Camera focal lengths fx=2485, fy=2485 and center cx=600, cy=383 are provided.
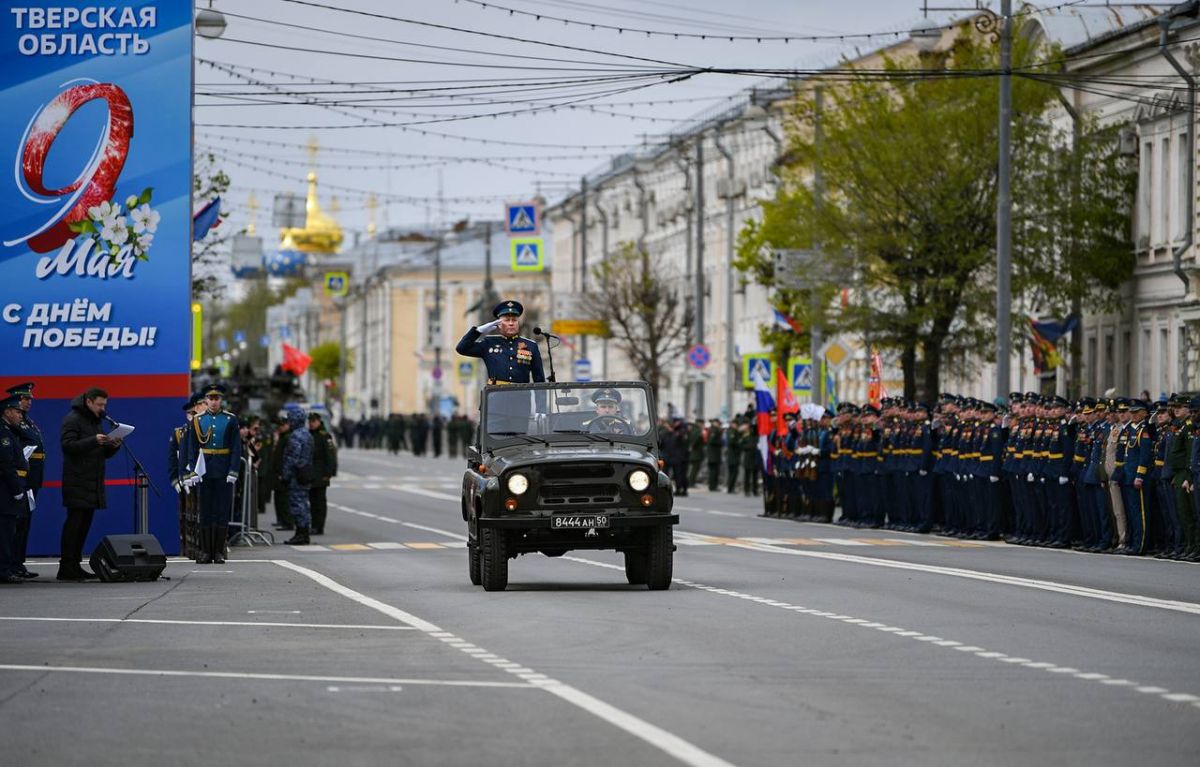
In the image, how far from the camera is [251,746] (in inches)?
443

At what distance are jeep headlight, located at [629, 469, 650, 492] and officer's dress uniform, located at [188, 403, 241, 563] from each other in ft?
23.8

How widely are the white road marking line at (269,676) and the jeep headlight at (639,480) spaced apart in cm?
714

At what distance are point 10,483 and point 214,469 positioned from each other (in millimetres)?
4313

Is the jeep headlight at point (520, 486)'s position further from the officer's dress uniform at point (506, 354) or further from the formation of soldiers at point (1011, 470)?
the formation of soldiers at point (1011, 470)

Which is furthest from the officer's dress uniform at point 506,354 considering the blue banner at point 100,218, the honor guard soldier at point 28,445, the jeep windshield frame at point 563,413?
the blue banner at point 100,218

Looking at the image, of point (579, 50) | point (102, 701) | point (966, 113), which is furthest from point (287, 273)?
point (102, 701)

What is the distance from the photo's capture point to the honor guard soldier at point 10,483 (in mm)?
23125

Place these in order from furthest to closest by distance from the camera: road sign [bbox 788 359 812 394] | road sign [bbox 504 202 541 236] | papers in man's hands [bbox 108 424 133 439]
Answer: road sign [bbox 504 202 541 236]
road sign [bbox 788 359 812 394]
papers in man's hands [bbox 108 424 133 439]

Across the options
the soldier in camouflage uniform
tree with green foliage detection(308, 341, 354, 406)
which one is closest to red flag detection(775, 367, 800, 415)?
the soldier in camouflage uniform

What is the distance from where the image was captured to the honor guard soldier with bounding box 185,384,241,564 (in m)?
27.3

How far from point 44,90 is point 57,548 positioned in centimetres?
519

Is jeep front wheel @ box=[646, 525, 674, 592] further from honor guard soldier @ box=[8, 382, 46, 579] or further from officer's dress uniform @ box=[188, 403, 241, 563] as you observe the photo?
officer's dress uniform @ box=[188, 403, 241, 563]

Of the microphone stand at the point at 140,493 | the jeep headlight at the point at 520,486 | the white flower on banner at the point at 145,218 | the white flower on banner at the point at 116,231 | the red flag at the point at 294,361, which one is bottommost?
the microphone stand at the point at 140,493

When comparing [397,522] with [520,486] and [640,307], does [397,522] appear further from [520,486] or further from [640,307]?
[640,307]
